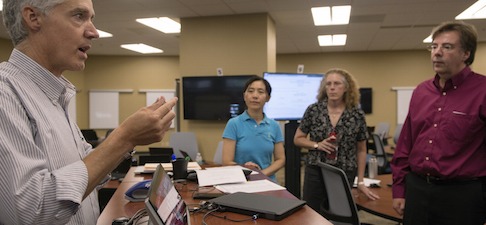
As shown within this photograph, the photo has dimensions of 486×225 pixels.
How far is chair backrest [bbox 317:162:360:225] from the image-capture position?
6.70ft

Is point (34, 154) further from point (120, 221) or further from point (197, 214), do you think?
point (197, 214)

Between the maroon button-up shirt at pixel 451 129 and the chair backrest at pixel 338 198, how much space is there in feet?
1.32

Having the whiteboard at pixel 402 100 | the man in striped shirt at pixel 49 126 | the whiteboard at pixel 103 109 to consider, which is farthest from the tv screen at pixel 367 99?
the man in striped shirt at pixel 49 126

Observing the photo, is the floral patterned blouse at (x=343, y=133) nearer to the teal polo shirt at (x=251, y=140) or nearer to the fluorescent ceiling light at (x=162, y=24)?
the teal polo shirt at (x=251, y=140)

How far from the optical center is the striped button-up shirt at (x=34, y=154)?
30.5 inches

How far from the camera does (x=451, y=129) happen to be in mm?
1840

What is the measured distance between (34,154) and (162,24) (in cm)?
647

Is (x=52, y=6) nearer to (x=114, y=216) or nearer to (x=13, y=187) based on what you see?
(x=13, y=187)

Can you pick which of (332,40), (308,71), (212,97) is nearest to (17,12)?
(212,97)

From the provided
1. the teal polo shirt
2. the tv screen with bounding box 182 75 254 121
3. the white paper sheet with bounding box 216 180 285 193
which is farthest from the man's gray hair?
the tv screen with bounding box 182 75 254 121

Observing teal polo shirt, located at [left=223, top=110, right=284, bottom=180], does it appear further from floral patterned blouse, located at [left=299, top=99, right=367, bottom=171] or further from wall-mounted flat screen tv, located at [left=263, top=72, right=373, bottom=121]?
wall-mounted flat screen tv, located at [left=263, top=72, right=373, bottom=121]

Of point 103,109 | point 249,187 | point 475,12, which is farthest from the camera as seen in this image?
point 103,109

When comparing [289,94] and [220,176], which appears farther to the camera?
[289,94]

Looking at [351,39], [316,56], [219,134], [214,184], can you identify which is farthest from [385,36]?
[214,184]
